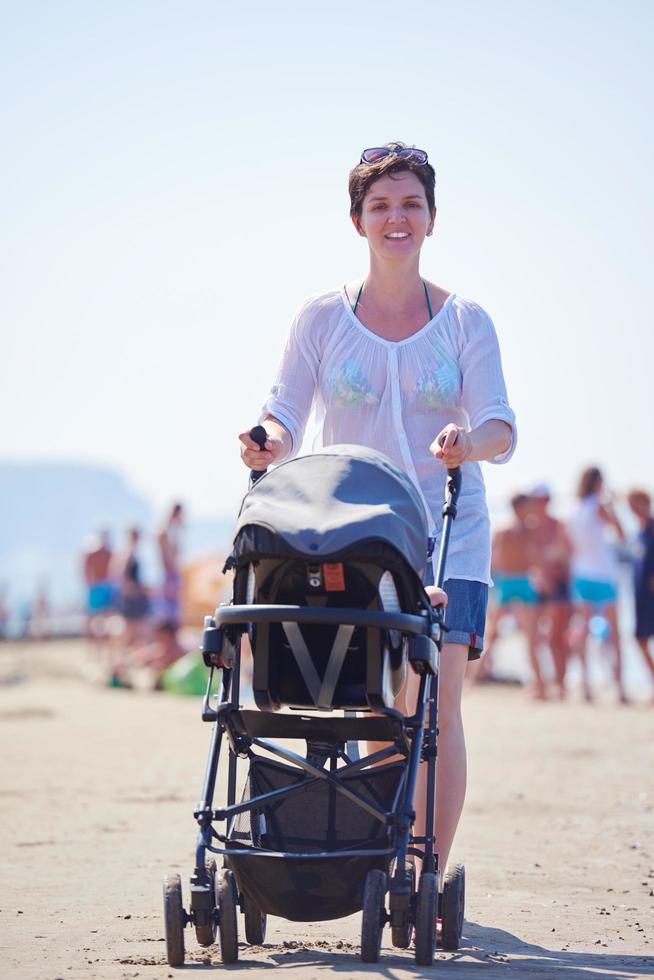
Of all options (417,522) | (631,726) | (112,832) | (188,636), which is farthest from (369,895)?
(188,636)

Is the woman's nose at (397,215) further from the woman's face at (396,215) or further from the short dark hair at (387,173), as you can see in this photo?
the short dark hair at (387,173)

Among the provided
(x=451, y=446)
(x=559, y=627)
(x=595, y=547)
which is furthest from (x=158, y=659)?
(x=451, y=446)

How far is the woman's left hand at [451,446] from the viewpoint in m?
4.23

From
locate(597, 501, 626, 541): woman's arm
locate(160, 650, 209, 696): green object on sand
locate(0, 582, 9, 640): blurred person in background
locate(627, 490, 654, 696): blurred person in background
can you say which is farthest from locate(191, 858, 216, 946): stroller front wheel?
locate(0, 582, 9, 640): blurred person in background

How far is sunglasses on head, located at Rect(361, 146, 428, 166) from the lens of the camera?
183 inches

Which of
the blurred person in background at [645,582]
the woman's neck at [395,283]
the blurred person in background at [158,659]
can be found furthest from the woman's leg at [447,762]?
the blurred person in background at [158,659]

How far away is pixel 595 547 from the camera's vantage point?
14.1 m

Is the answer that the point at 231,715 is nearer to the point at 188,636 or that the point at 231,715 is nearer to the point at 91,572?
the point at 91,572

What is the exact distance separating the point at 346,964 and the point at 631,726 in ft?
27.8

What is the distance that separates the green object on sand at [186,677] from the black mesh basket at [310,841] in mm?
11040

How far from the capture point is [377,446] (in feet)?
15.2

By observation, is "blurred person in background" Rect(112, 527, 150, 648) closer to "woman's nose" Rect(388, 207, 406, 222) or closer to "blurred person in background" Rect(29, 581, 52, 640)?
→ "woman's nose" Rect(388, 207, 406, 222)

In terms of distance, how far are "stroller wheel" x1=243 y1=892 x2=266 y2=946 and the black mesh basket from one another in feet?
0.39

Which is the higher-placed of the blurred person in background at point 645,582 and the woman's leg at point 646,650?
the blurred person in background at point 645,582
